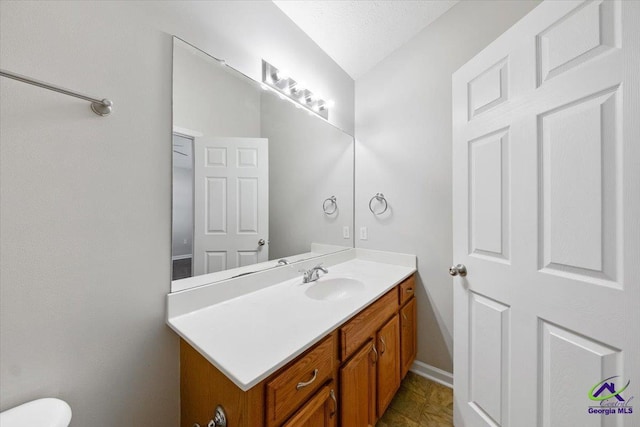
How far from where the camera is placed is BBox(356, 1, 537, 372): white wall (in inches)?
62.4

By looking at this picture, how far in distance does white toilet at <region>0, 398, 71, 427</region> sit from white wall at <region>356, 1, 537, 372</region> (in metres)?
1.81

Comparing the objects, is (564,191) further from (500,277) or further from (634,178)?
(500,277)

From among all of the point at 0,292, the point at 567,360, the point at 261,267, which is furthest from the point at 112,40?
the point at 567,360

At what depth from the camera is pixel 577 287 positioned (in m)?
0.82

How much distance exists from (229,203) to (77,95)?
646 millimetres

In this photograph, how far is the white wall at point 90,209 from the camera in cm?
65

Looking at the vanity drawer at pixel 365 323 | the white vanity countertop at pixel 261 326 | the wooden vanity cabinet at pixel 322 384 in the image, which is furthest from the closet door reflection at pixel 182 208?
the vanity drawer at pixel 365 323

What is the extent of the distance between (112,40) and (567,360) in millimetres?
1999

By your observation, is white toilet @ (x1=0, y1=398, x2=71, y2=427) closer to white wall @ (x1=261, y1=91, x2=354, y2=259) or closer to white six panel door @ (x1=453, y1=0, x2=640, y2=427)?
white wall @ (x1=261, y1=91, x2=354, y2=259)

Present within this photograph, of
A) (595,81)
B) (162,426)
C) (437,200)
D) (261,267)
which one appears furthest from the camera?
(437,200)

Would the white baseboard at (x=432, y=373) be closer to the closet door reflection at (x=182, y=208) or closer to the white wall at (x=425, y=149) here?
the white wall at (x=425, y=149)

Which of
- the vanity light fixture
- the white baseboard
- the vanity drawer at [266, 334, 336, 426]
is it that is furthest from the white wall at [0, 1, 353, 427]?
the white baseboard

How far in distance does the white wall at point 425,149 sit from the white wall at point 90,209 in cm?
138

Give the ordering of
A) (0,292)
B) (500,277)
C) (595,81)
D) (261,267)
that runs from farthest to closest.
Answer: (261,267) < (500,277) < (595,81) < (0,292)
